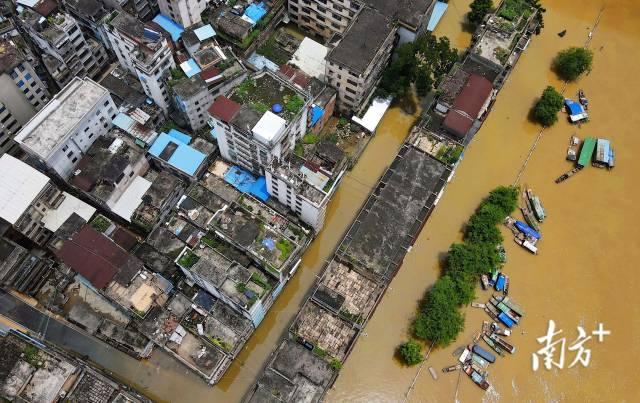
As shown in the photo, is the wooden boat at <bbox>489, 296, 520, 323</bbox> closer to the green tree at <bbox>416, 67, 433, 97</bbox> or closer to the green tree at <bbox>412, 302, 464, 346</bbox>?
the green tree at <bbox>412, 302, 464, 346</bbox>

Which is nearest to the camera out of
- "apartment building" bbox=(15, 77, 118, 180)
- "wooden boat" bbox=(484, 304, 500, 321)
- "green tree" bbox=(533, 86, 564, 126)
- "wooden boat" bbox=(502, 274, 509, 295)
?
"apartment building" bbox=(15, 77, 118, 180)

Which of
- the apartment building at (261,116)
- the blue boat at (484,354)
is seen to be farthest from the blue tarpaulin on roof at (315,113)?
the blue boat at (484,354)

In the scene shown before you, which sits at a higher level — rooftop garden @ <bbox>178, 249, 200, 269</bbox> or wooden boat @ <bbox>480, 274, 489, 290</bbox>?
wooden boat @ <bbox>480, 274, 489, 290</bbox>

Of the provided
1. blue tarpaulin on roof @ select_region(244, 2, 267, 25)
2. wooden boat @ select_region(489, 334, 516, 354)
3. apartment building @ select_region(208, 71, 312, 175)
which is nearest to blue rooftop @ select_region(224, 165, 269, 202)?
apartment building @ select_region(208, 71, 312, 175)

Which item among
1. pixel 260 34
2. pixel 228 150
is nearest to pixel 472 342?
pixel 228 150

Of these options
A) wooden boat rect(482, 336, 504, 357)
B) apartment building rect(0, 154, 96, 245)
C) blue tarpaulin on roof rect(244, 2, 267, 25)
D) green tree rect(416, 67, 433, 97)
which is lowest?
apartment building rect(0, 154, 96, 245)

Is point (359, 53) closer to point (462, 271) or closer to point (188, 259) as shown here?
point (462, 271)

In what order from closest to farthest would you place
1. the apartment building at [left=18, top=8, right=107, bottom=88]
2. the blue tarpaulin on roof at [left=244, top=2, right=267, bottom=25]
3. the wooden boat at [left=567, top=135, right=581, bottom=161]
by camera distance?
the apartment building at [left=18, top=8, right=107, bottom=88] < the blue tarpaulin on roof at [left=244, top=2, right=267, bottom=25] < the wooden boat at [left=567, top=135, right=581, bottom=161]
